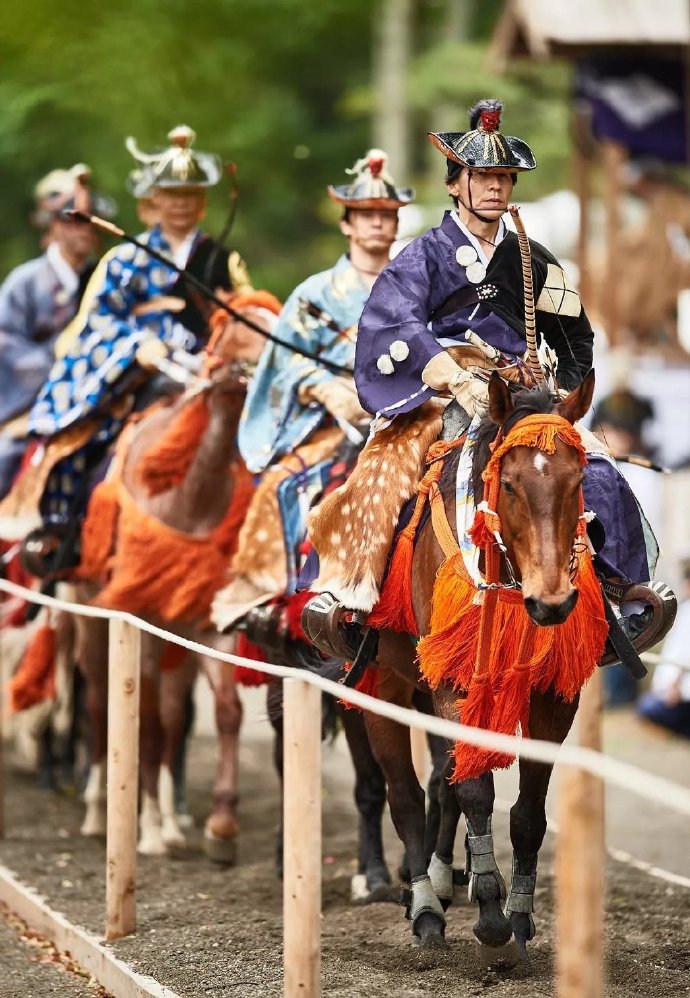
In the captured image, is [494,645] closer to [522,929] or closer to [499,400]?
[499,400]

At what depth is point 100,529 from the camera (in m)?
8.30

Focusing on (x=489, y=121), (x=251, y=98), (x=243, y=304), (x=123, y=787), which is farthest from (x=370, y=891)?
(x=251, y=98)

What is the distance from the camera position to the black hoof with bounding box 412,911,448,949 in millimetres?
5812

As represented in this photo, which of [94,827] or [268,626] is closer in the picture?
[268,626]

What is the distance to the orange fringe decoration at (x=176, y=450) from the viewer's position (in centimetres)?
789

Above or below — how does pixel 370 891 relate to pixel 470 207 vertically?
below

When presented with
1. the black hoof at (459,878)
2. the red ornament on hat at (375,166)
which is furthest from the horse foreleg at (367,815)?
the red ornament on hat at (375,166)

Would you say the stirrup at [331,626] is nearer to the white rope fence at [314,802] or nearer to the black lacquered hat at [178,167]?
the white rope fence at [314,802]

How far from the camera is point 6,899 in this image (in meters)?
7.38

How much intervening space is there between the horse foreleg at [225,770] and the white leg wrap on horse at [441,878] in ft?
5.16

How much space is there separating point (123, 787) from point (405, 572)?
1.28 meters

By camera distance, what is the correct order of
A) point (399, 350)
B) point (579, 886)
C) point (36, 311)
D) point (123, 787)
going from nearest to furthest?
point (579, 886) < point (399, 350) < point (123, 787) < point (36, 311)

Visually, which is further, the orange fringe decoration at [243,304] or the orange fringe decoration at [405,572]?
the orange fringe decoration at [243,304]

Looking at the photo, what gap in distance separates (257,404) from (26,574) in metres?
2.79
